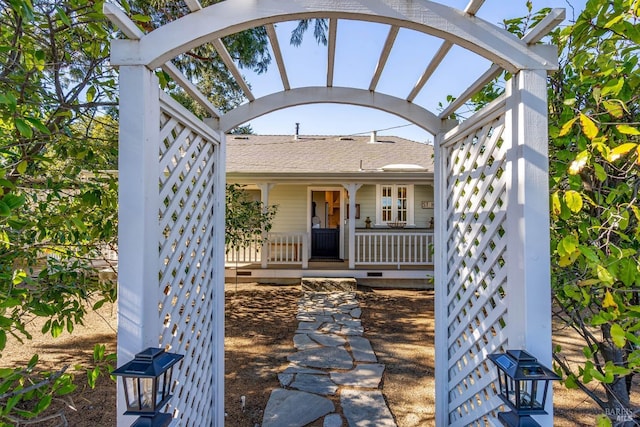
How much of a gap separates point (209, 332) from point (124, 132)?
160 cm

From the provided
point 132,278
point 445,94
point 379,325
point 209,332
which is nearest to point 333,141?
point 379,325

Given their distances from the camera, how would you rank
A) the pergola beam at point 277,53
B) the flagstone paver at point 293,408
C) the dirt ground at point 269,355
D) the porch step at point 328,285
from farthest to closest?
1. the porch step at point 328,285
2. the dirt ground at point 269,355
3. the flagstone paver at point 293,408
4. the pergola beam at point 277,53

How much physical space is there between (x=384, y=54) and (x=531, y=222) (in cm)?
132

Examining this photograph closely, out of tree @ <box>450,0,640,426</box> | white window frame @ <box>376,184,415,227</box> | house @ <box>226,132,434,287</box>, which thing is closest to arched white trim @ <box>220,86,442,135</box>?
tree @ <box>450,0,640,426</box>

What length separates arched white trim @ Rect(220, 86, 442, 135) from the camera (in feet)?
7.91

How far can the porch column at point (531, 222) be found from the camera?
137 centimetres

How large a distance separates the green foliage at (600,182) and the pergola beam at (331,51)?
48.7 inches

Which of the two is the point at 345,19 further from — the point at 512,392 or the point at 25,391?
the point at 25,391

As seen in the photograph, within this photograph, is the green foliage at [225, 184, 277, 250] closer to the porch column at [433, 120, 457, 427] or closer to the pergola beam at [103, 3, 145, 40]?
the porch column at [433, 120, 457, 427]

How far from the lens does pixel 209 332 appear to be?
7.70ft

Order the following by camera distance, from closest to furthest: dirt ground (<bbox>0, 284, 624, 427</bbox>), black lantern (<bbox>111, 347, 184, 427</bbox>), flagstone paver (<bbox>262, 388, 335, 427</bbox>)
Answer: black lantern (<bbox>111, 347, 184, 427</bbox>) → flagstone paver (<bbox>262, 388, 335, 427</bbox>) → dirt ground (<bbox>0, 284, 624, 427</bbox>)

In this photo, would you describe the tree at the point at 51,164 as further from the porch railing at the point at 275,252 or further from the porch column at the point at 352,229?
the porch column at the point at 352,229

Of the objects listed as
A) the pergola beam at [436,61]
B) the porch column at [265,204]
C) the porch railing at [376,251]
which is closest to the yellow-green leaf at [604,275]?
the pergola beam at [436,61]

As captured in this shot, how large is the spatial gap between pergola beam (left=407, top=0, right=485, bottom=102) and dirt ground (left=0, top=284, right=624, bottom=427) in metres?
2.25
